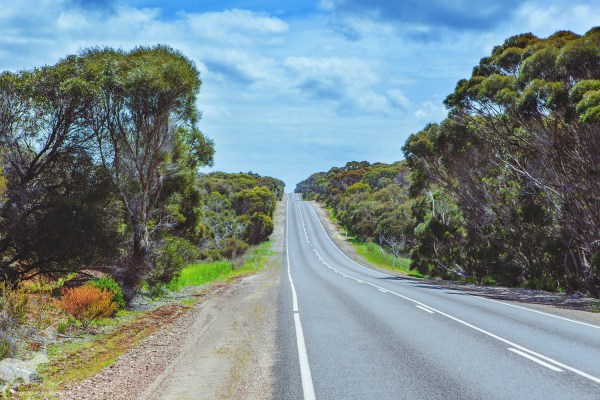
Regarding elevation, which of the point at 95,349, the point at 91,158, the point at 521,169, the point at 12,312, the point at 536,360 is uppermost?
the point at 521,169

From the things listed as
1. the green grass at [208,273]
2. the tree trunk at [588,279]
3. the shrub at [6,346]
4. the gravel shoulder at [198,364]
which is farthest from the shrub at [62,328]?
the tree trunk at [588,279]

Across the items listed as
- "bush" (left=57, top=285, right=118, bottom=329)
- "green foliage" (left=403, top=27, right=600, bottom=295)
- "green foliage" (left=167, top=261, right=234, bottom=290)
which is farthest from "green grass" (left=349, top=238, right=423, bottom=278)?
"bush" (left=57, top=285, right=118, bottom=329)

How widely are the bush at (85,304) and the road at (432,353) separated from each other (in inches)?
203

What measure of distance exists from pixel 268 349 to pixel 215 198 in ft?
229

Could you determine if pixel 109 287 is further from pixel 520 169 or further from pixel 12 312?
pixel 520 169

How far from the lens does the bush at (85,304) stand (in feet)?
40.6

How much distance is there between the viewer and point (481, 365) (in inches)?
297

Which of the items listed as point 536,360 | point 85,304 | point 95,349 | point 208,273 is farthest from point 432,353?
point 208,273

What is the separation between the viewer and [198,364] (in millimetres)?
8367

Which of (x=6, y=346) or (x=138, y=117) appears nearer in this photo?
(x=6, y=346)

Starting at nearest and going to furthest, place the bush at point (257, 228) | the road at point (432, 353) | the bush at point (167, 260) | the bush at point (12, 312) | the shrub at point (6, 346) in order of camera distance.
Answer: the road at point (432, 353) < the shrub at point (6, 346) < the bush at point (12, 312) < the bush at point (167, 260) < the bush at point (257, 228)

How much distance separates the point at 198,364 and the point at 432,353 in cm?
433

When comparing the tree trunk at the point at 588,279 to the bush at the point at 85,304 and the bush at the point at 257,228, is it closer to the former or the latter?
the bush at the point at 85,304

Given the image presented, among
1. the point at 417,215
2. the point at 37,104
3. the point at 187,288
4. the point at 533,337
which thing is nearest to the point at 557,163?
the point at 533,337
